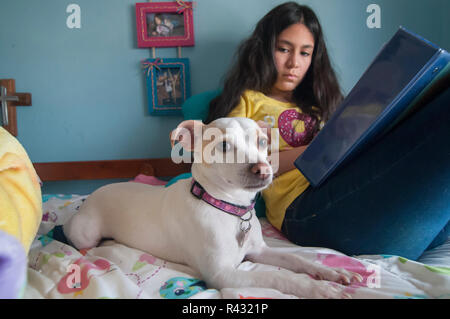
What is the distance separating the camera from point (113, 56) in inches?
68.8

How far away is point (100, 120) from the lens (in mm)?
1809

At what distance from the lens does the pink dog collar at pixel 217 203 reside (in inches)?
31.2

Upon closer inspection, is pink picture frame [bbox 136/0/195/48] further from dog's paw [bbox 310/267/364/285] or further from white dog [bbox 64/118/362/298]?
dog's paw [bbox 310/267/364/285]

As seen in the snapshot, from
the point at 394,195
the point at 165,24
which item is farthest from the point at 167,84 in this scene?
the point at 394,195

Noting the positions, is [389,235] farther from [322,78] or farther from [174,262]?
[322,78]

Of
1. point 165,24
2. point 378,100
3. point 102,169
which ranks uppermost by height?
point 165,24

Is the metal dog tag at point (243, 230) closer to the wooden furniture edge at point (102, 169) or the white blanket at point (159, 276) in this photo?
the white blanket at point (159, 276)

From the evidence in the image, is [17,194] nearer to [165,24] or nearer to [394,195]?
[394,195]

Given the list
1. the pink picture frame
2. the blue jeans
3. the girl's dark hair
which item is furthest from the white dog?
the pink picture frame

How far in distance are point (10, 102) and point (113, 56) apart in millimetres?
718

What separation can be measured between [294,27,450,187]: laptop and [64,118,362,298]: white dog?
260 millimetres

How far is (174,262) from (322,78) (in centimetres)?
117

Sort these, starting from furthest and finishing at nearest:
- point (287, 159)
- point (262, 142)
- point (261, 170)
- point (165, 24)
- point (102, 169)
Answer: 1. point (102, 169)
2. point (165, 24)
3. point (287, 159)
4. point (262, 142)
5. point (261, 170)
